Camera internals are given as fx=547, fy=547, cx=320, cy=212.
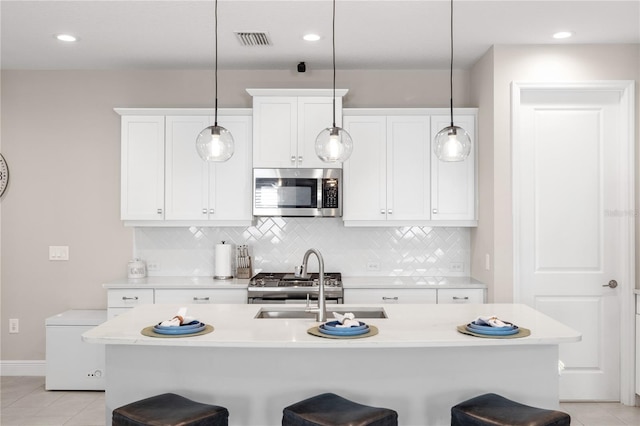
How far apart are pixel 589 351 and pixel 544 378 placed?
183 centimetres

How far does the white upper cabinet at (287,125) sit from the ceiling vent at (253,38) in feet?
1.55

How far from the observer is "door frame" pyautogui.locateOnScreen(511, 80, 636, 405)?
418 centimetres

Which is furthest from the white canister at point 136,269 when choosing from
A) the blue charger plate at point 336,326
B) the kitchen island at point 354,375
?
the blue charger plate at point 336,326

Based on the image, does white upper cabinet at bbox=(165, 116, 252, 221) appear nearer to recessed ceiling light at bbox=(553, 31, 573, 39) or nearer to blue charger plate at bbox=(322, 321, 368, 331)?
blue charger plate at bbox=(322, 321, 368, 331)

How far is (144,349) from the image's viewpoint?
273 cm

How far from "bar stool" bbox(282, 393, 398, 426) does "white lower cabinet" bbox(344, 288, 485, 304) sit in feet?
6.58

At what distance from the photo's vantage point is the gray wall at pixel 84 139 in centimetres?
501

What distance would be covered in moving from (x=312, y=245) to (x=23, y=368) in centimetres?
284

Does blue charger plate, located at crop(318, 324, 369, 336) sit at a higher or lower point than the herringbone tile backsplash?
lower

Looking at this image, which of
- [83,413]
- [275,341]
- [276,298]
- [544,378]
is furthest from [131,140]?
[544,378]

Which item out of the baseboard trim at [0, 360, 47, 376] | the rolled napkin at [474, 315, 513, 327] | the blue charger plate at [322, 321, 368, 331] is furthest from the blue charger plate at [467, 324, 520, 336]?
the baseboard trim at [0, 360, 47, 376]

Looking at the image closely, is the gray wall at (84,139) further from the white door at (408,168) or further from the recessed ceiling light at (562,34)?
the recessed ceiling light at (562,34)

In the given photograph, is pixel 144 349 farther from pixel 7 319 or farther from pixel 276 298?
pixel 7 319

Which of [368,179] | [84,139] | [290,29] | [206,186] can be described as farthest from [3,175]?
[368,179]
